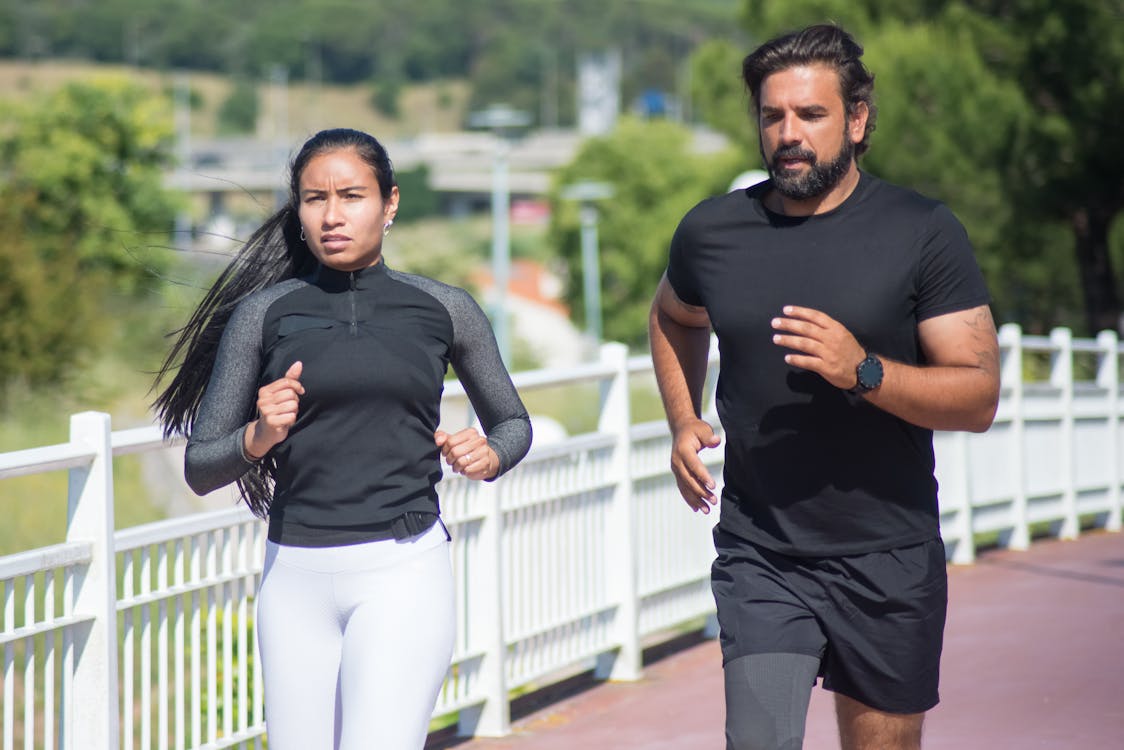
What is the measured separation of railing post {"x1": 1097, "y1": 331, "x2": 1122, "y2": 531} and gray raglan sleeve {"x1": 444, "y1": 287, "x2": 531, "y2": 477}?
10064 millimetres

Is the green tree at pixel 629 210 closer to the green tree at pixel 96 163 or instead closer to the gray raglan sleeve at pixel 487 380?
the green tree at pixel 96 163

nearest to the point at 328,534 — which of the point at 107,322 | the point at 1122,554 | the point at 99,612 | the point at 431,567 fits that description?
the point at 431,567

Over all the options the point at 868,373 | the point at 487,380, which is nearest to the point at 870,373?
the point at 868,373

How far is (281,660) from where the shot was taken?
12.1ft

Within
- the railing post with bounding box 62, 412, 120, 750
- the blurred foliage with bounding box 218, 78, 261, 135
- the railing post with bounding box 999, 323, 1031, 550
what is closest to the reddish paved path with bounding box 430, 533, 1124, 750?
the railing post with bounding box 999, 323, 1031, 550

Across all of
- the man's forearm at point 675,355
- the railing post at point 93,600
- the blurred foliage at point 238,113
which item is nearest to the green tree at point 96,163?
the railing post at point 93,600

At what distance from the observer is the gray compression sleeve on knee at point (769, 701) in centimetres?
379

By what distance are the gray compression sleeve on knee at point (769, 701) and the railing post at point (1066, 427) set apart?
9276mm

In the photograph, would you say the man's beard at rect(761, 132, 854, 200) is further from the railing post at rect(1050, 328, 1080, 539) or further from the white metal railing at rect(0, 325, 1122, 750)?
the railing post at rect(1050, 328, 1080, 539)

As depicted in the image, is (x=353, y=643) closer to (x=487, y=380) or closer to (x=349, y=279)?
(x=487, y=380)

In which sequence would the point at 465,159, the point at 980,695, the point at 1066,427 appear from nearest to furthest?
1. the point at 980,695
2. the point at 1066,427
3. the point at 465,159

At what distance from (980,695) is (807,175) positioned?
4089mm

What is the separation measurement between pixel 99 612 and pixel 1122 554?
8.63 m

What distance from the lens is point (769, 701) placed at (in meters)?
3.81
